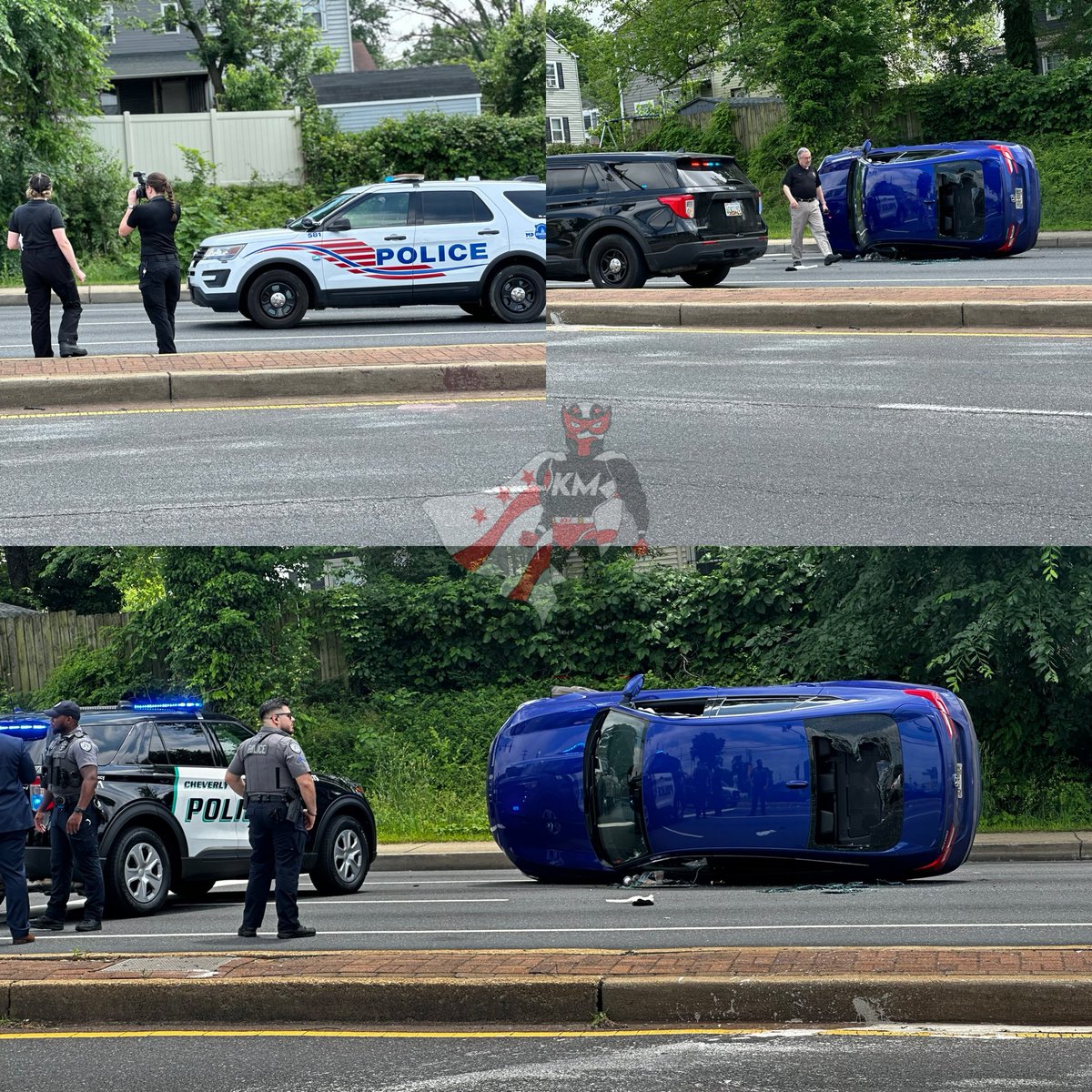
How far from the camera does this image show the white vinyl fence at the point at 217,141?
18.1 m

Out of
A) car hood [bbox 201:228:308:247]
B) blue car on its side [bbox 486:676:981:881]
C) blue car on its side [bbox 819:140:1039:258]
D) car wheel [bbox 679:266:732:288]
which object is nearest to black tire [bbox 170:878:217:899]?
blue car on its side [bbox 486:676:981:881]

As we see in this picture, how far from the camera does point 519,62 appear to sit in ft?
22.4

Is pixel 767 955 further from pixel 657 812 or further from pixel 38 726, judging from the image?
pixel 38 726

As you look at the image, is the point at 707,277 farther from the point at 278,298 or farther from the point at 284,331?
the point at 278,298

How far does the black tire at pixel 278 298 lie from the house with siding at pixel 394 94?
271 centimetres

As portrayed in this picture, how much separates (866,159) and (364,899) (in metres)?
8.65

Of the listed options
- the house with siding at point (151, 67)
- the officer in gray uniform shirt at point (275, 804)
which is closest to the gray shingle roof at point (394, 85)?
the officer in gray uniform shirt at point (275, 804)

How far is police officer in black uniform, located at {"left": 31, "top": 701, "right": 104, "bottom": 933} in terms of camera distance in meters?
8.41

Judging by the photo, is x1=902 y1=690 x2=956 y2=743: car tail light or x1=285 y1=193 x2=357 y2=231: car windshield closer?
x1=902 y1=690 x2=956 y2=743: car tail light

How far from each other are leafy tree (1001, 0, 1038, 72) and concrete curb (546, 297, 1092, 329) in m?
2.39

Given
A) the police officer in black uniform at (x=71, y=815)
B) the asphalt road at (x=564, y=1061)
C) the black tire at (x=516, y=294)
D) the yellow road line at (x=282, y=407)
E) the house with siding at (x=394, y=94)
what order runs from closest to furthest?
the asphalt road at (x=564, y=1061) → the house with siding at (x=394, y=94) → the police officer in black uniform at (x=71, y=815) → the yellow road line at (x=282, y=407) → the black tire at (x=516, y=294)

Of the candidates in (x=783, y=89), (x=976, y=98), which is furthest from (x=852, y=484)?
(x=976, y=98)

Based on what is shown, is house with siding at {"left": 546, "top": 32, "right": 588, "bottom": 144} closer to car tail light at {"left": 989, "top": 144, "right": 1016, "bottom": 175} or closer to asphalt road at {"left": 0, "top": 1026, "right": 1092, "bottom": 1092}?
asphalt road at {"left": 0, "top": 1026, "right": 1092, "bottom": 1092}

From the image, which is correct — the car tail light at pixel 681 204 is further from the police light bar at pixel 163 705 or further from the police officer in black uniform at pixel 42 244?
the police light bar at pixel 163 705
